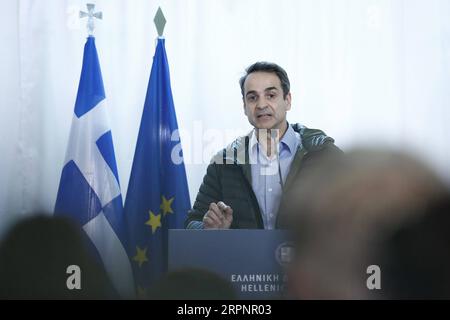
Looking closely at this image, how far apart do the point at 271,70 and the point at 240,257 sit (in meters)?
0.82

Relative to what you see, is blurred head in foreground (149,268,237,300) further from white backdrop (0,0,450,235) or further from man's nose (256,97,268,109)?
man's nose (256,97,268,109)

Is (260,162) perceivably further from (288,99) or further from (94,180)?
(94,180)

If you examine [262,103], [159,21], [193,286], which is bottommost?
[193,286]

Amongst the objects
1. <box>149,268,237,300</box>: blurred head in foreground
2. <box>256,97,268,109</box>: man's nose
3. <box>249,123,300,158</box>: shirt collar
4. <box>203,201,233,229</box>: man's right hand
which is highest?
<box>256,97,268,109</box>: man's nose

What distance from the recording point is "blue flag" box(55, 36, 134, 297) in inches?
101

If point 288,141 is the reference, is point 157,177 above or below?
below

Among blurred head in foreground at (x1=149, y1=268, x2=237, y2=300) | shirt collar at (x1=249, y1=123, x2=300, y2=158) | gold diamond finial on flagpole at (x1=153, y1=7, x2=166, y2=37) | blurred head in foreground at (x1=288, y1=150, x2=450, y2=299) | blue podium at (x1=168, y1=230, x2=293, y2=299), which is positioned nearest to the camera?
blurred head in foreground at (x1=288, y1=150, x2=450, y2=299)

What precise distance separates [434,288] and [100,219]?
1.50 metres

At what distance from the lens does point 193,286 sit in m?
2.25

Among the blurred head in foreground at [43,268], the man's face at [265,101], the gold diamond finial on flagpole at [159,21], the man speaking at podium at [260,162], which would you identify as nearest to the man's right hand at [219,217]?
the man speaking at podium at [260,162]

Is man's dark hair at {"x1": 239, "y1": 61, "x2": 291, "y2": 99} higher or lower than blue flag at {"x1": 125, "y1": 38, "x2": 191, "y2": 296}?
higher

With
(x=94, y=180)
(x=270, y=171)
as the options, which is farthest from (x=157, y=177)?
(x=270, y=171)

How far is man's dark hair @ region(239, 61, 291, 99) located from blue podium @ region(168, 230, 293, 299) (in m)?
0.66

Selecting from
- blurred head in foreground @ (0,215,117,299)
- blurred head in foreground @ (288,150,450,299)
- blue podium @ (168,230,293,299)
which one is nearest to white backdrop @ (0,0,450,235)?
blurred head in foreground @ (0,215,117,299)
